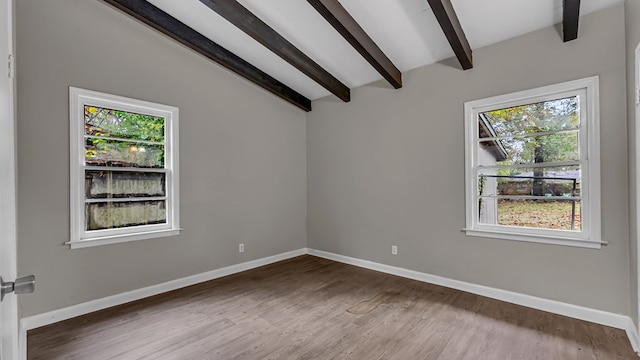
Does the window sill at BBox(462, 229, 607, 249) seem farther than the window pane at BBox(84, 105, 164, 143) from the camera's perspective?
No

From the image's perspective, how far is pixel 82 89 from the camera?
293 centimetres

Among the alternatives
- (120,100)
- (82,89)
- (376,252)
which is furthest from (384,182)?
(82,89)

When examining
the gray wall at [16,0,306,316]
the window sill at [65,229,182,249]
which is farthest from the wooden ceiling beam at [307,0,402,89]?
the window sill at [65,229,182,249]

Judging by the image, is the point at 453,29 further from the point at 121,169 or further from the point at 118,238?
the point at 118,238

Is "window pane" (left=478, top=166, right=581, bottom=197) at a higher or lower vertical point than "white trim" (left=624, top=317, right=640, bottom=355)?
higher

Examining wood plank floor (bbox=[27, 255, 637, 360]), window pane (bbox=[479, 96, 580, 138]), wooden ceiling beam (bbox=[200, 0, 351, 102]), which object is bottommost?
wood plank floor (bbox=[27, 255, 637, 360])

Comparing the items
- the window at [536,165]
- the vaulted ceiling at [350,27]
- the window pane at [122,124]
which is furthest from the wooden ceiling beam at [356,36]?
the window pane at [122,124]

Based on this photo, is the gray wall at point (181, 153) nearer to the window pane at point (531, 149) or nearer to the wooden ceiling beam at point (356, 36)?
the wooden ceiling beam at point (356, 36)

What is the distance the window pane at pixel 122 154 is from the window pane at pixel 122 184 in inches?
4.2

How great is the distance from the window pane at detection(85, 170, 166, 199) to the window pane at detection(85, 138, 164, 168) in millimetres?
106

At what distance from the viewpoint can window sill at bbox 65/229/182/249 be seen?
2.91 metres

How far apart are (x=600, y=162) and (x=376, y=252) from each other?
2617 mm

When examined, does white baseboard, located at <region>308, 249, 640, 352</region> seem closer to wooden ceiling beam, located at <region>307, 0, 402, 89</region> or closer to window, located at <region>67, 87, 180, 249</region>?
wooden ceiling beam, located at <region>307, 0, 402, 89</region>

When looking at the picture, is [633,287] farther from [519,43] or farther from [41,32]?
[41,32]
